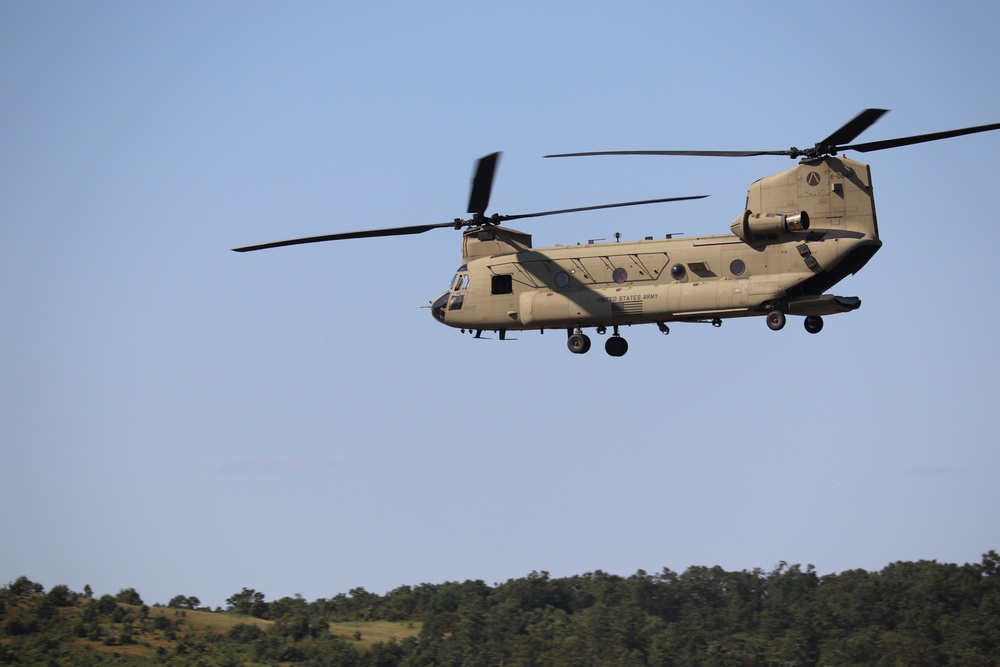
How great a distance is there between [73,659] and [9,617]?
34.6 ft

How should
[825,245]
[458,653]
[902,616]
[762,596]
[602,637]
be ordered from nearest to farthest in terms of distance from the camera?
[825,245] → [458,653] → [602,637] → [902,616] → [762,596]

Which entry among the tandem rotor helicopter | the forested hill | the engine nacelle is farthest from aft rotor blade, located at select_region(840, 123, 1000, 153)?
the forested hill

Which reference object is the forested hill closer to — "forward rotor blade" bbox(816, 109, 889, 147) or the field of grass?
the field of grass

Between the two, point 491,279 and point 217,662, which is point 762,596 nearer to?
point 217,662

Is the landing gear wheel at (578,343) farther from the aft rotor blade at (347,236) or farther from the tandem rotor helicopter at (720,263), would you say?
the aft rotor blade at (347,236)

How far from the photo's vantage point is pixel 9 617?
4173 inches

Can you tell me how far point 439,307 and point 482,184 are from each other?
580cm

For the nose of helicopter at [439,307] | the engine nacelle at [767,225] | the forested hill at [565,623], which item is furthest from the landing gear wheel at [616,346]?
the forested hill at [565,623]

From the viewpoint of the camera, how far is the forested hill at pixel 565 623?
106250 mm

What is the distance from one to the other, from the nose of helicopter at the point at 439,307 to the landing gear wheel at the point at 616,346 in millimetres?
6490

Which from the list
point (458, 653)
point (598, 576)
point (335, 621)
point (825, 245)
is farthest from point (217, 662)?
point (825, 245)

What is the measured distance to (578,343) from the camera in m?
52.7

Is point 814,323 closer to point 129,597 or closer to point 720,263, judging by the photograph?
point 720,263

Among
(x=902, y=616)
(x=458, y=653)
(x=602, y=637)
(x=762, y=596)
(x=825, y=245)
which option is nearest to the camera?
(x=825, y=245)
